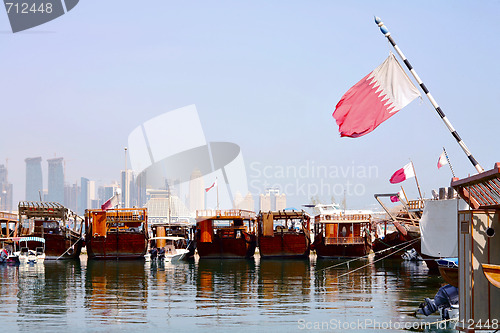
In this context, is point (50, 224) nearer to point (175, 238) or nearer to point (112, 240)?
point (112, 240)

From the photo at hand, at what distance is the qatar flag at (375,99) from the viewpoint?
1555 centimetres

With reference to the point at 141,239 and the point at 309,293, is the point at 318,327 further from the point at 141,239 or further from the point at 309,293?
the point at 141,239

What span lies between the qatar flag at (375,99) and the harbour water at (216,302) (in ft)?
17.9

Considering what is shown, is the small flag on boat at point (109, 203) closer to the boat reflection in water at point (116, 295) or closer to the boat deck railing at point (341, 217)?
the boat reflection in water at point (116, 295)

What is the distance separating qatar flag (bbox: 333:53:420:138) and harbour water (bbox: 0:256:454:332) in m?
5.46

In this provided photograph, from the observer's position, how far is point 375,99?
15883mm

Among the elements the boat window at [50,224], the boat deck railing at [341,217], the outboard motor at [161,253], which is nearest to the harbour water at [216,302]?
the outboard motor at [161,253]

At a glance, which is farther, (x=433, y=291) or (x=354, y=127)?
(x=433, y=291)

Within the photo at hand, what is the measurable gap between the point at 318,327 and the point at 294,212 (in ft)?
135

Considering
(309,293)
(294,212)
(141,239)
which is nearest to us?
(309,293)

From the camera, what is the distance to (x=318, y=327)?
17.9 m

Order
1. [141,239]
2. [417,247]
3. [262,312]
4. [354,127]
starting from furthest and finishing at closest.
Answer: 1. [141,239]
2. [417,247]
3. [262,312]
4. [354,127]

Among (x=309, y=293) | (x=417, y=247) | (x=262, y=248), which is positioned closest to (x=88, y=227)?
(x=262, y=248)

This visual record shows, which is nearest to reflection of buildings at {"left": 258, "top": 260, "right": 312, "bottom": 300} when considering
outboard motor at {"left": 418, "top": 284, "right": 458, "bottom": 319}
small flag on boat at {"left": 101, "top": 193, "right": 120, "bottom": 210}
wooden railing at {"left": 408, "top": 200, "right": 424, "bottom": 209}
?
outboard motor at {"left": 418, "top": 284, "right": 458, "bottom": 319}
